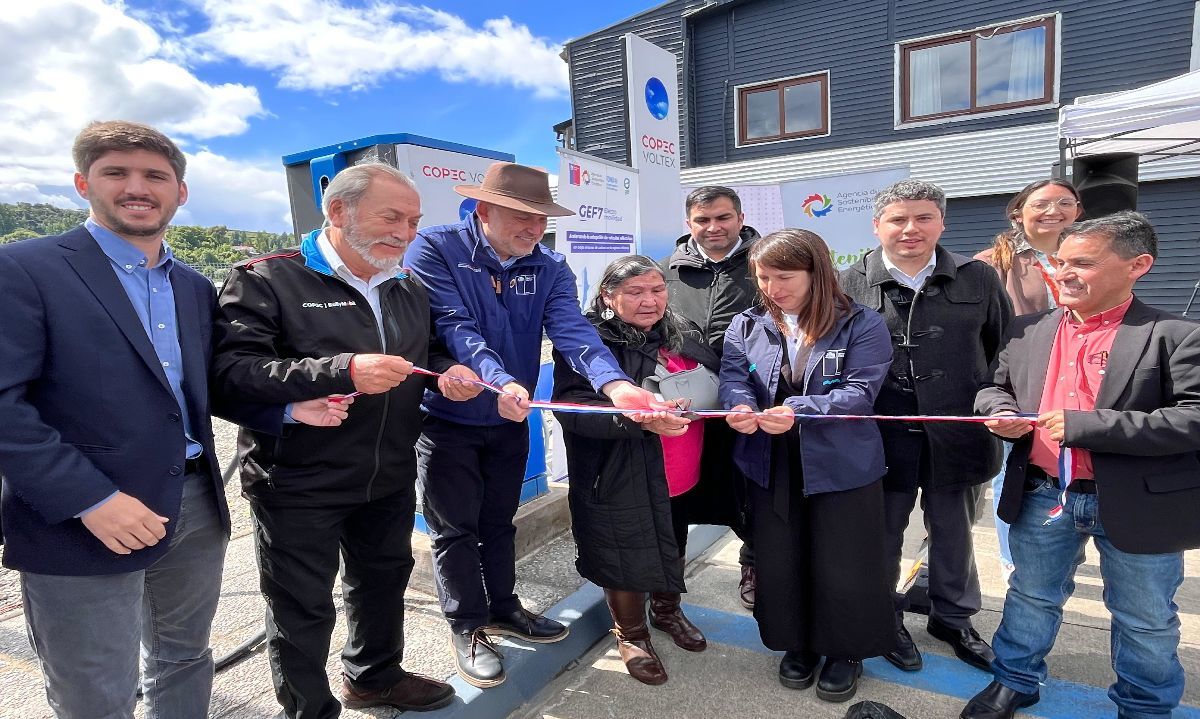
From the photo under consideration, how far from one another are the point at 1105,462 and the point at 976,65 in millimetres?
12181

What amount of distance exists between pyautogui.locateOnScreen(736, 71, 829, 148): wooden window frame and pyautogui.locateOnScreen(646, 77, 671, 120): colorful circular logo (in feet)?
27.3

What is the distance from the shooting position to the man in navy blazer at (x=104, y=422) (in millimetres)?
1659

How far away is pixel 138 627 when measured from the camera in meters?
1.92

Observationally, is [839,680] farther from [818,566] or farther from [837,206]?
[837,206]

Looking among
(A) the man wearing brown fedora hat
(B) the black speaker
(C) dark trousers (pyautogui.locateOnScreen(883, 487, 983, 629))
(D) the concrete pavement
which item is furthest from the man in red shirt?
(B) the black speaker

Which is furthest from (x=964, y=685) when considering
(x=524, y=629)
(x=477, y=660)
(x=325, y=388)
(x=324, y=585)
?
(x=325, y=388)

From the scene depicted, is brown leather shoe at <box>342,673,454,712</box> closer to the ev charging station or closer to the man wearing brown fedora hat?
the man wearing brown fedora hat

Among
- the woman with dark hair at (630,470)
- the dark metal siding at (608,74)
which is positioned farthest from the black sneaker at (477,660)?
the dark metal siding at (608,74)

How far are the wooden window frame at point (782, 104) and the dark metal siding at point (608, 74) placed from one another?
3.94 feet

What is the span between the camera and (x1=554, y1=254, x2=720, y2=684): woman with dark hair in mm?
2877

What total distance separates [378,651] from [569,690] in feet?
2.93

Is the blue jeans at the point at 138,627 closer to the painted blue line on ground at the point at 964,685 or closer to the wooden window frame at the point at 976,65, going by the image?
the painted blue line on ground at the point at 964,685

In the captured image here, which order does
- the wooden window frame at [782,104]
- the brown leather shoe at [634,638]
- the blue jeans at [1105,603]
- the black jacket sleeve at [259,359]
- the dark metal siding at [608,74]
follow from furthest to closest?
the dark metal siding at [608,74] → the wooden window frame at [782,104] → the brown leather shoe at [634,638] → the blue jeans at [1105,603] → the black jacket sleeve at [259,359]

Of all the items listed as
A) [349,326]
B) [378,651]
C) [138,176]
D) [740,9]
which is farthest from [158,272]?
[740,9]
